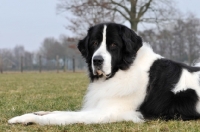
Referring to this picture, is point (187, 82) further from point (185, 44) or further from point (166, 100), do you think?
point (185, 44)

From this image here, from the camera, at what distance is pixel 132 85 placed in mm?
4621

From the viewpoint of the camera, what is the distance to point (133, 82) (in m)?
4.63

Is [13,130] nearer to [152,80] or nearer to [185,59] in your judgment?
[152,80]

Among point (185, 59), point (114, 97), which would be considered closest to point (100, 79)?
point (114, 97)

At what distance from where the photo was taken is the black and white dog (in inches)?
180

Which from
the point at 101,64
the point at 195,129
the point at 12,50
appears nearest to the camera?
the point at 195,129

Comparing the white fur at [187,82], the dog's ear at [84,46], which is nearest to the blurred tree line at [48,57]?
the dog's ear at [84,46]

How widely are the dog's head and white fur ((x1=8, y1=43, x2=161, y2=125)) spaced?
12 cm

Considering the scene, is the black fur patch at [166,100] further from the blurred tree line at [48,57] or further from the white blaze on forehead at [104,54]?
the blurred tree line at [48,57]

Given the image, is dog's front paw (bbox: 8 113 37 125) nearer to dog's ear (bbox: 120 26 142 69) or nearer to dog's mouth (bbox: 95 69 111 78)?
dog's mouth (bbox: 95 69 111 78)

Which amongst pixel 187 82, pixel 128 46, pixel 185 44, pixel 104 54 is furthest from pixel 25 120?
pixel 185 44

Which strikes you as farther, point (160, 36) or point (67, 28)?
point (67, 28)

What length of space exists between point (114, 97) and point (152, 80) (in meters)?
0.62

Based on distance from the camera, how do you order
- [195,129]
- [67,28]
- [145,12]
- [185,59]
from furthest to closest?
[185,59], [67,28], [145,12], [195,129]
